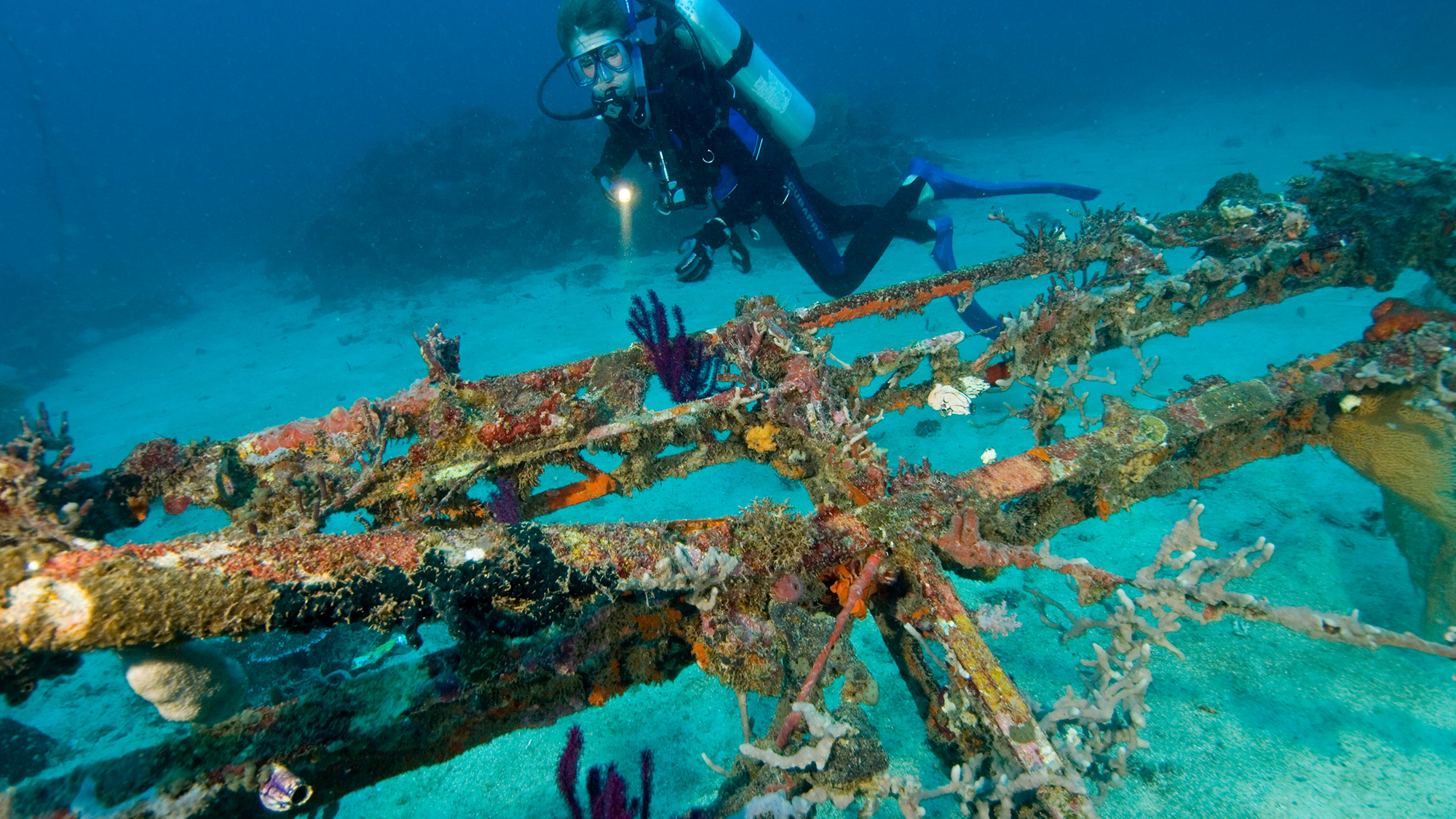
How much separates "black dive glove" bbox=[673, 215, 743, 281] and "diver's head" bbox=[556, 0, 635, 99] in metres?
2.05

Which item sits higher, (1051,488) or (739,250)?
(739,250)

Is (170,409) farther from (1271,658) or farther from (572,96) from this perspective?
(572,96)

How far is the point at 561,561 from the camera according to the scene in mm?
1803

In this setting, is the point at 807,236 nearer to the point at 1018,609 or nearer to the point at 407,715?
the point at 1018,609

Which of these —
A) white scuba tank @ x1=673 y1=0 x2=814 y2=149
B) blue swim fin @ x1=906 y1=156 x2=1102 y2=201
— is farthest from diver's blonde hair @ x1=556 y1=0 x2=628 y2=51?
blue swim fin @ x1=906 y1=156 x2=1102 y2=201

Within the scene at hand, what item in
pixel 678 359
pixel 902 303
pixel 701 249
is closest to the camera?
pixel 678 359

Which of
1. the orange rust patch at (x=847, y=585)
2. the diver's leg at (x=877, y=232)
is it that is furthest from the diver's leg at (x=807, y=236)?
the orange rust patch at (x=847, y=585)

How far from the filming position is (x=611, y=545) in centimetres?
188

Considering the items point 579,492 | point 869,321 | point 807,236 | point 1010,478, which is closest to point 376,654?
point 579,492

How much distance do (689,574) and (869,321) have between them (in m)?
8.84

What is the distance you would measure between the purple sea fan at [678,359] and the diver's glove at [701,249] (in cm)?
218

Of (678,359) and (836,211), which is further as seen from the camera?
(836,211)

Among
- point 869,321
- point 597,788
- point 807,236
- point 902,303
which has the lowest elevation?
point 597,788

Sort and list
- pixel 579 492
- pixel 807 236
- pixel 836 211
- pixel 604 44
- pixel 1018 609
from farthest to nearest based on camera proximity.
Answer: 1. pixel 836 211
2. pixel 807 236
3. pixel 604 44
4. pixel 1018 609
5. pixel 579 492
